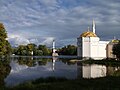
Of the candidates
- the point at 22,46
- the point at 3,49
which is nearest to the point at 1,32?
the point at 3,49

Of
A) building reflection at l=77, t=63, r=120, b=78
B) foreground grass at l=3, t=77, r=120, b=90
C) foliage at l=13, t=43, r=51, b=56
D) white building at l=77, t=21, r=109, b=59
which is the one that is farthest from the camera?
foliage at l=13, t=43, r=51, b=56

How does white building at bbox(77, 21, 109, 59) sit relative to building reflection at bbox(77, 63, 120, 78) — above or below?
above

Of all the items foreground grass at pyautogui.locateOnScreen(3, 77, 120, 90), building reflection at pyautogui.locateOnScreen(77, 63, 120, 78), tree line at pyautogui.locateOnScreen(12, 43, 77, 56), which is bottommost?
building reflection at pyautogui.locateOnScreen(77, 63, 120, 78)

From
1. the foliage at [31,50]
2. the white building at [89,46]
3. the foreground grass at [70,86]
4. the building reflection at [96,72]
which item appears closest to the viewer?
the foreground grass at [70,86]

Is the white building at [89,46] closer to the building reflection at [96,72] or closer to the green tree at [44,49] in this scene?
the green tree at [44,49]

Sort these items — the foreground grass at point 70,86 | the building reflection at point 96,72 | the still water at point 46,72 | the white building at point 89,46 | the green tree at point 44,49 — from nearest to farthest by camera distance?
the foreground grass at point 70,86 < the still water at point 46,72 < the building reflection at point 96,72 < the white building at point 89,46 < the green tree at point 44,49

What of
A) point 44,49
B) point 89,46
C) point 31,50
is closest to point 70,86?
point 89,46

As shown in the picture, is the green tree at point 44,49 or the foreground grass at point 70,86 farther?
the green tree at point 44,49

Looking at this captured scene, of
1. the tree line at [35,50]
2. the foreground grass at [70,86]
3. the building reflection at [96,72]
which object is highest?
the tree line at [35,50]

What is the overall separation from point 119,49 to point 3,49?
109 feet

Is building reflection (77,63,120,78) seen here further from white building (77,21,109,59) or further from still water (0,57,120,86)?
white building (77,21,109,59)

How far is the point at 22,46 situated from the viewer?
16400 cm

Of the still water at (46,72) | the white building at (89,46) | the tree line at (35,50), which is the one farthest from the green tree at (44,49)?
the still water at (46,72)

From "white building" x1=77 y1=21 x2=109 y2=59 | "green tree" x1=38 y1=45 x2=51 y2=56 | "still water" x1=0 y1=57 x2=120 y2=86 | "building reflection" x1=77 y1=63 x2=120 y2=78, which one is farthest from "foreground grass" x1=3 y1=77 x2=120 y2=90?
"green tree" x1=38 y1=45 x2=51 y2=56
